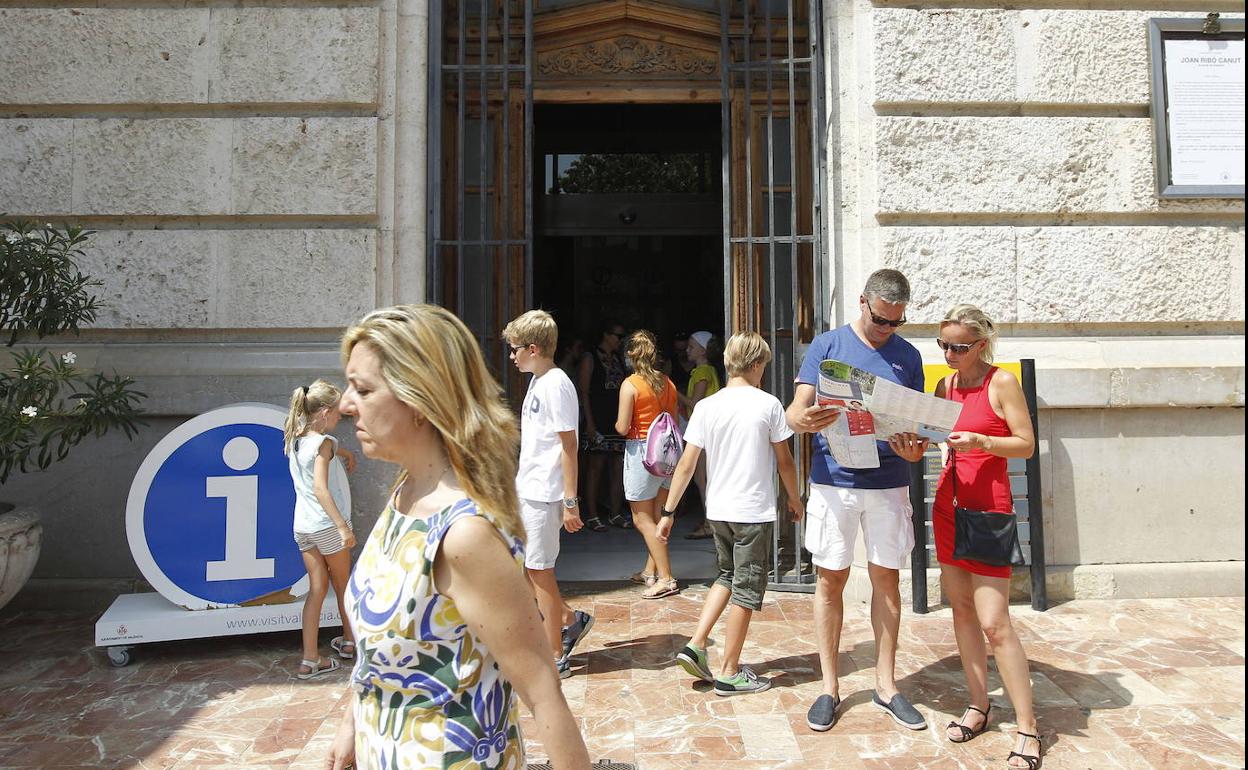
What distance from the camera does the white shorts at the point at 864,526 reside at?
12.6 feet

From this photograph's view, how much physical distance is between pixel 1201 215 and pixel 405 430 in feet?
19.1

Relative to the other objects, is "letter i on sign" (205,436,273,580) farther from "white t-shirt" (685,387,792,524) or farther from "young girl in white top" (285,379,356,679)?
"white t-shirt" (685,387,792,524)

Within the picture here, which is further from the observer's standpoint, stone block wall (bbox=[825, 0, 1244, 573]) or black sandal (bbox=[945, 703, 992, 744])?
stone block wall (bbox=[825, 0, 1244, 573])

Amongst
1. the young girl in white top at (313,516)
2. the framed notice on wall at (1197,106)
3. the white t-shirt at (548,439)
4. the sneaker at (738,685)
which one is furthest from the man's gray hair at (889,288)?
the framed notice on wall at (1197,106)

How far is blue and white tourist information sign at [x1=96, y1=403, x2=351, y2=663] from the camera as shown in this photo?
477cm

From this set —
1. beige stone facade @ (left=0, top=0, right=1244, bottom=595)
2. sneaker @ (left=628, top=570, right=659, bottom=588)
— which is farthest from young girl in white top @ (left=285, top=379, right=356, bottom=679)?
sneaker @ (left=628, top=570, right=659, bottom=588)

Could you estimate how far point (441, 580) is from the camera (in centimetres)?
155

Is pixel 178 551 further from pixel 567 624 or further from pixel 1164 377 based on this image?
pixel 1164 377

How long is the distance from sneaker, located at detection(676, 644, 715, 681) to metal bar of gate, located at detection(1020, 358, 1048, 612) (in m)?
A: 2.35

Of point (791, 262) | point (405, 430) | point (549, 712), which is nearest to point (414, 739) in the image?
point (549, 712)

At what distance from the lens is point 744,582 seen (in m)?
4.12

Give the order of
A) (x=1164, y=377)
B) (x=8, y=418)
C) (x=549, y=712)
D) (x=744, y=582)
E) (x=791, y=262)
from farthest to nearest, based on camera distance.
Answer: (x=791, y=262) → (x=1164, y=377) → (x=8, y=418) → (x=744, y=582) → (x=549, y=712)

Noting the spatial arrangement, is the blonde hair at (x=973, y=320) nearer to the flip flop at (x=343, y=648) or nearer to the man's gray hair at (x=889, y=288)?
the man's gray hair at (x=889, y=288)

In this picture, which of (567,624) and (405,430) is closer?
(405,430)
